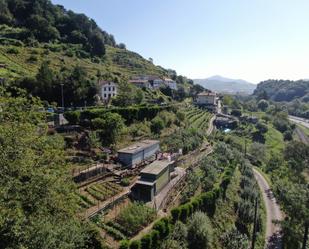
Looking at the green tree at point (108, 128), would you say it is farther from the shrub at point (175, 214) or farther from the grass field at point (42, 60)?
the grass field at point (42, 60)

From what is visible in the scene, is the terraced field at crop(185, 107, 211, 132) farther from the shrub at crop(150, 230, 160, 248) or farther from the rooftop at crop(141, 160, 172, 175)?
the shrub at crop(150, 230, 160, 248)

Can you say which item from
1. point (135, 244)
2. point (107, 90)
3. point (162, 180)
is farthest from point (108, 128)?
point (107, 90)

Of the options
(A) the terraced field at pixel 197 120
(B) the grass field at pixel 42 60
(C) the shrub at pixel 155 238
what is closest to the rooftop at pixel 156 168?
(C) the shrub at pixel 155 238

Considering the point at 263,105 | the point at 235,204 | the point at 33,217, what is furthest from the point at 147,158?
the point at 263,105

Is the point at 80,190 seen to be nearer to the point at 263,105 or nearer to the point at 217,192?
the point at 217,192

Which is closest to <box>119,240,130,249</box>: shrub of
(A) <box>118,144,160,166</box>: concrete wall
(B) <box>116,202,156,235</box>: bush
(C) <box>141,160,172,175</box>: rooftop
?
(B) <box>116,202,156,235</box>: bush
